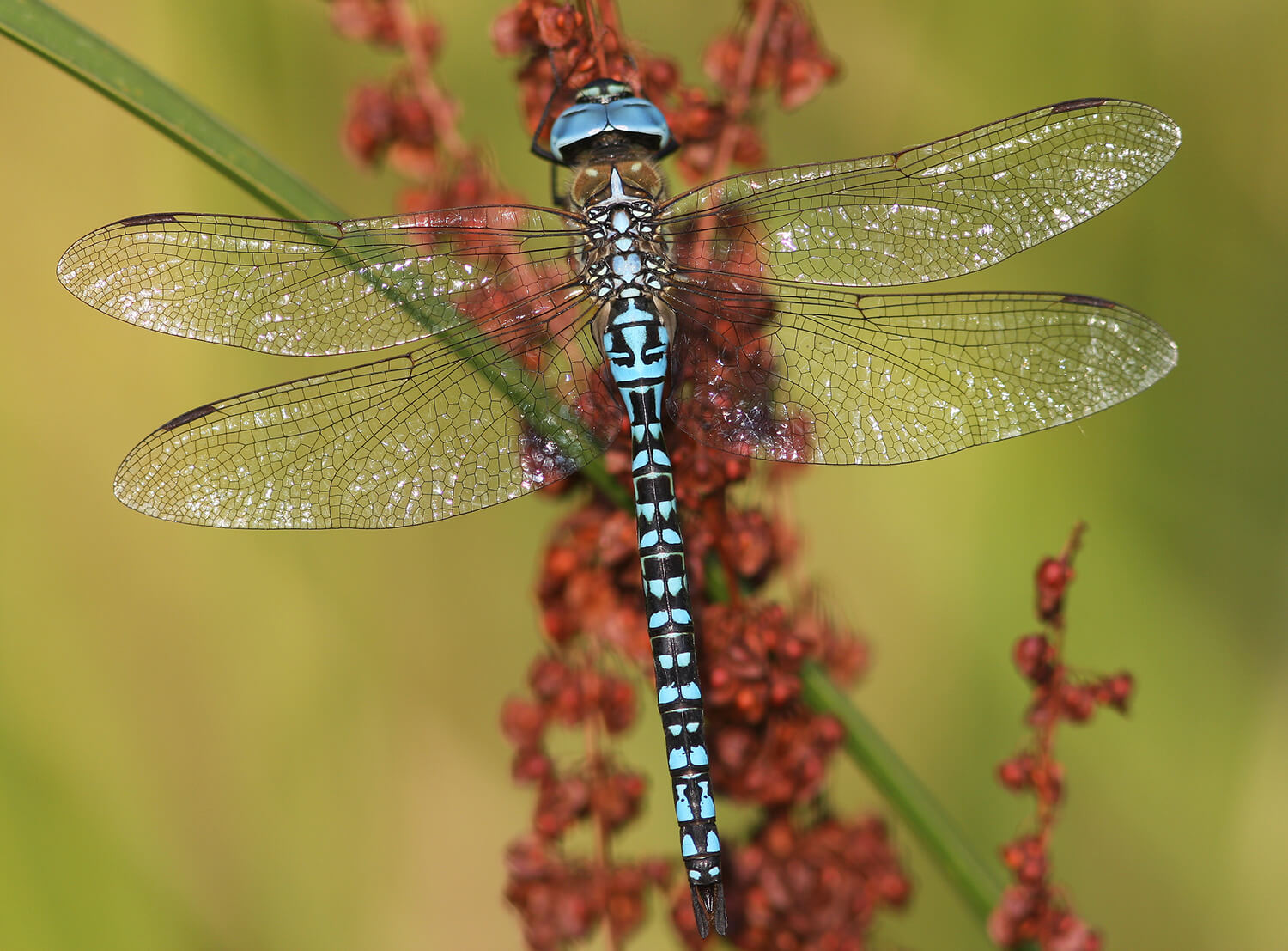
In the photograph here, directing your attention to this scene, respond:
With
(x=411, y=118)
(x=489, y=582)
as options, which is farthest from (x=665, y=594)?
(x=489, y=582)

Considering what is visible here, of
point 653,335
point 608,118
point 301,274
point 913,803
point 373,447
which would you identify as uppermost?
point 608,118

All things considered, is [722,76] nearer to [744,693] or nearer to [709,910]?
[744,693]

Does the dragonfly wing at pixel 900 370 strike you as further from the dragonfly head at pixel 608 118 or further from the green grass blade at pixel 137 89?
the green grass blade at pixel 137 89

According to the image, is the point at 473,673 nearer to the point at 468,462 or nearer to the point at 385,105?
the point at 468,462

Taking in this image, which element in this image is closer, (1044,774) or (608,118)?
(1044,774)

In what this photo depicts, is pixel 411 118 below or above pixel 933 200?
above

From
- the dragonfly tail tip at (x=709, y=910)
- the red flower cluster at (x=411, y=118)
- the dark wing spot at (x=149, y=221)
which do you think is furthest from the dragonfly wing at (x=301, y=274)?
the dragonfly tail tip at (x=709, y=910)
